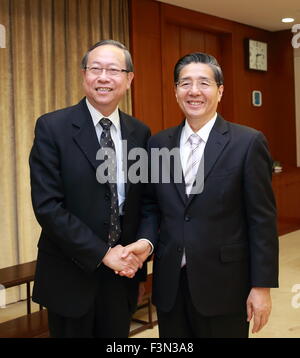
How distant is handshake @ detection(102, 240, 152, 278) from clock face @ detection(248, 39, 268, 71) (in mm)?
5649

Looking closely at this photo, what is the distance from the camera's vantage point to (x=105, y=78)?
188cm

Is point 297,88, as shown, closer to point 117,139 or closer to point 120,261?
point 117,139

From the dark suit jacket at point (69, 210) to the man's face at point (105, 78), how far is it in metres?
0.11

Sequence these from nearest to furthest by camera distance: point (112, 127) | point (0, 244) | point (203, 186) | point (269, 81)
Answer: point (203, 186), point (112, 127), point (0, 244), point (269, 81)

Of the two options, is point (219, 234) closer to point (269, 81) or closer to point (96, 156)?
point (96, 156)

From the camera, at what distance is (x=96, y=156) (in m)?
1.87

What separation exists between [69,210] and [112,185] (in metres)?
0.19

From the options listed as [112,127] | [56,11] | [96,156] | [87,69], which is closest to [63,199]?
[96,156]

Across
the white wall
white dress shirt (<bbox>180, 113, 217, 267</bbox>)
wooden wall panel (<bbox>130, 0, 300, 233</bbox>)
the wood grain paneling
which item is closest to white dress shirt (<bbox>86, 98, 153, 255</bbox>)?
white dress shirt (<bbox>180, 113, 217, 267</bbox>)

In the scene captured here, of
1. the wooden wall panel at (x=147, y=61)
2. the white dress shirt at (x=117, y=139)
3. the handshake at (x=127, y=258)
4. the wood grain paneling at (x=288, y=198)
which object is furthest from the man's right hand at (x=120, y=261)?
the wood grain paneling at (x=288, y=198)

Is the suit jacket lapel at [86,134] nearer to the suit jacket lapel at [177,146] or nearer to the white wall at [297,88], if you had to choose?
the suit jacket lapel at [177,146]

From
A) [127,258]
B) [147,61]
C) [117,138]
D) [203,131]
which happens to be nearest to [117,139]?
[117,138]

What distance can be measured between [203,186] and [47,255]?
0.65 metres

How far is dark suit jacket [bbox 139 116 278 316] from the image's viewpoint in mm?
1815
